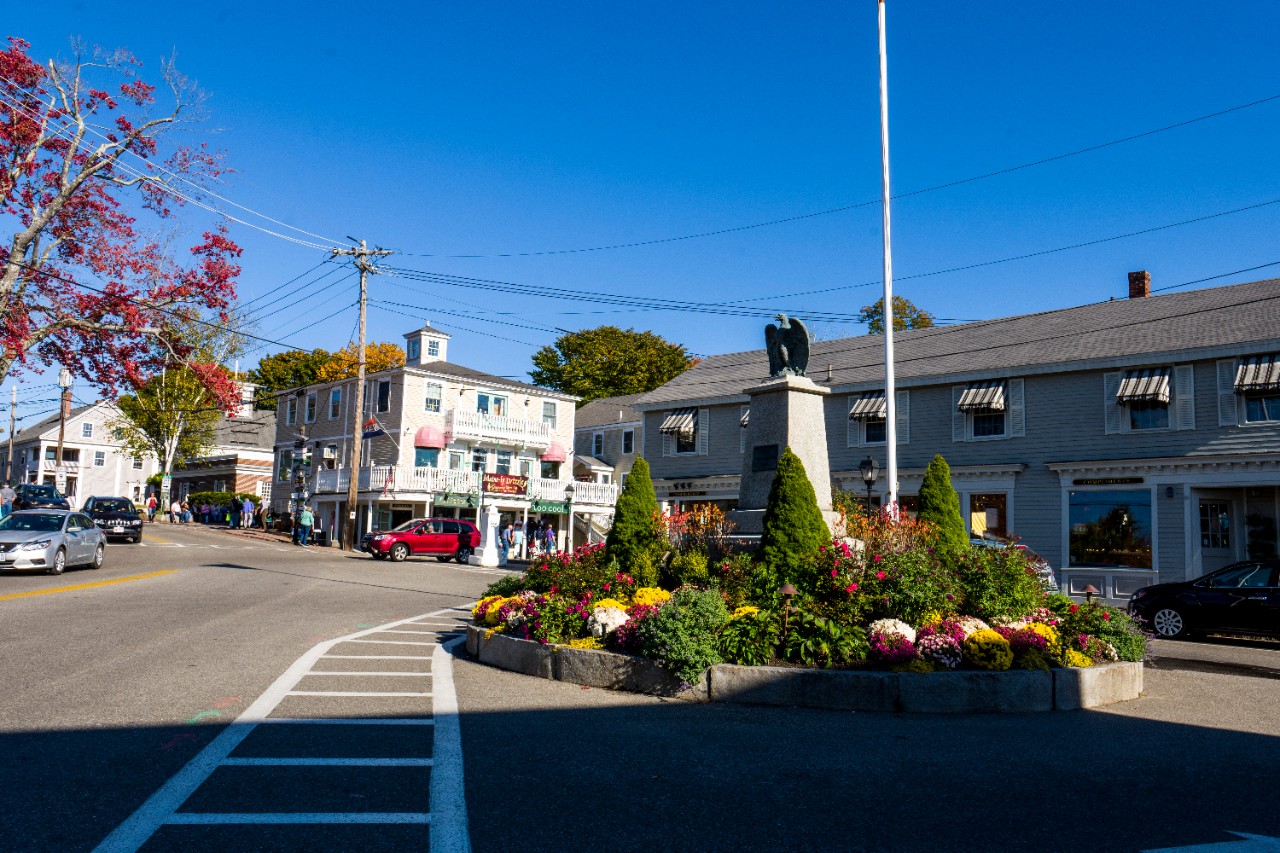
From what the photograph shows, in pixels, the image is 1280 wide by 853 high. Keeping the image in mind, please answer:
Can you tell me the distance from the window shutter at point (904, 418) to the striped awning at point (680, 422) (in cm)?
868

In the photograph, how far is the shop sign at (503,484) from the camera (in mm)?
43469

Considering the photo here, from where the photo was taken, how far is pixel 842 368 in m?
35.2

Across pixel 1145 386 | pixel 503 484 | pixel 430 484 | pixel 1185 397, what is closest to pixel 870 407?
pixel 1145 386

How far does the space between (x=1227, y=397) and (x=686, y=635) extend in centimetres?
2165

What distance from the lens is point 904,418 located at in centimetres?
3155

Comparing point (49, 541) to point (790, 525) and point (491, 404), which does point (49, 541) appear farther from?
point (491, 404)

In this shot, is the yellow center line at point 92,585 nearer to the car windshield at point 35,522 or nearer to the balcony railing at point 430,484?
the car windshield at point 35,522

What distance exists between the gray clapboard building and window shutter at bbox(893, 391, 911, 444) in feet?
0.22

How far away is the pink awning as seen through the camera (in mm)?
45969

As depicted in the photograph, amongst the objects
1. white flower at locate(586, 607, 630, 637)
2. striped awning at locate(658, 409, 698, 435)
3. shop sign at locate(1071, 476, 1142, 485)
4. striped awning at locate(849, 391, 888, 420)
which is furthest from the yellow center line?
shop sign at locate(1071, 476, 1142, 485)

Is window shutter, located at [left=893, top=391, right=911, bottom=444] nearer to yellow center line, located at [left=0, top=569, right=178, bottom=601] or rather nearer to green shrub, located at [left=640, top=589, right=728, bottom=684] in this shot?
yellow center line, located at [left=0, top=569, right=178, bottom=601]

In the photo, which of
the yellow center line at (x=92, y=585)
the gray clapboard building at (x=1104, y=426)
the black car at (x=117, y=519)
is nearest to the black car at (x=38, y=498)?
the black car at (x=117, y=519)

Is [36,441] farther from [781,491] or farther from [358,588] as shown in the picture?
[781,491]

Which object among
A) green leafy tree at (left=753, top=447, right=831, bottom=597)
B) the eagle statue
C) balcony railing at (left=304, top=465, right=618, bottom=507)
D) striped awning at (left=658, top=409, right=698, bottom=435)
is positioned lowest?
green leafy tree at (left=753, top=447, right=831, bottom=597)
